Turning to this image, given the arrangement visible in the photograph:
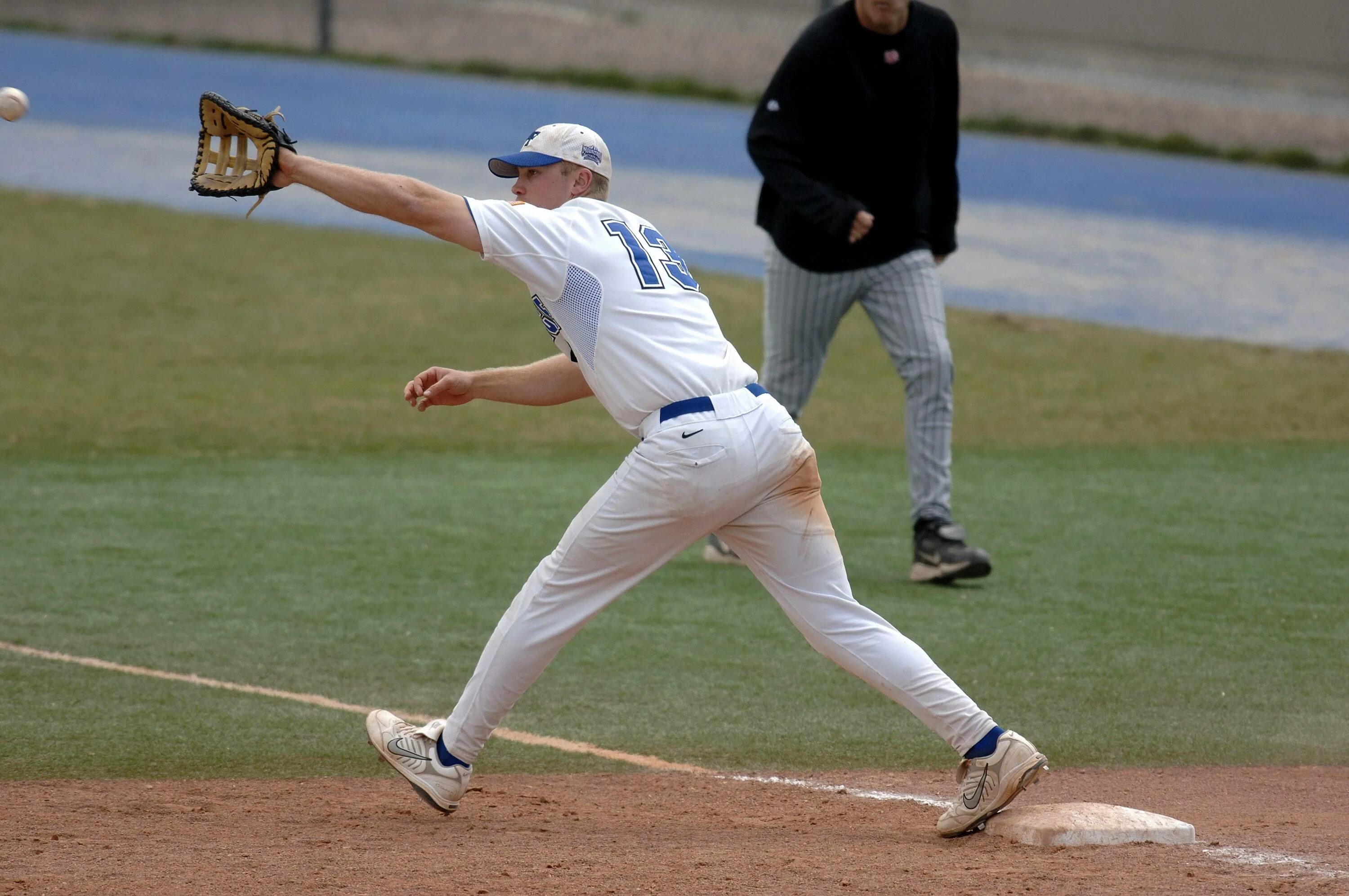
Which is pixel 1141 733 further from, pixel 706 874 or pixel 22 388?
pixel 22 388

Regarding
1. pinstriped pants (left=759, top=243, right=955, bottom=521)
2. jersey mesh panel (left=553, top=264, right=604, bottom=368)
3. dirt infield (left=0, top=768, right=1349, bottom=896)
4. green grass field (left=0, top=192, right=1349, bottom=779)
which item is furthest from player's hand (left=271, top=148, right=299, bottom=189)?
pinstriped pants (left=759, top=243, right=955, bottom=521)

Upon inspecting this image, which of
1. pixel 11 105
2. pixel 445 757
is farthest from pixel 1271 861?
pixel 11 105

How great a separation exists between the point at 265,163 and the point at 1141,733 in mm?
3194

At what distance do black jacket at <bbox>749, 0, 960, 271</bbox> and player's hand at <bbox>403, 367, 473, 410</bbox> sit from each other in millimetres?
2345

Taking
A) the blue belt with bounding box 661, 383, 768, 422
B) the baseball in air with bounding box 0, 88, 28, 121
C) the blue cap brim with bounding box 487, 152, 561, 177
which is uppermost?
the blue cap brim with bounding box 487, 152, 561, 177

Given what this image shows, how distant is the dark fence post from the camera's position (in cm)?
2369

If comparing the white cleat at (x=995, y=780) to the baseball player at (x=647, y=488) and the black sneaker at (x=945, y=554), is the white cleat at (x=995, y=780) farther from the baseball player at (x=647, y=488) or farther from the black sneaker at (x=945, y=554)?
the black sneaker at (x=945, y=554)

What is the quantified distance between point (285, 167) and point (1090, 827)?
8.31 feet

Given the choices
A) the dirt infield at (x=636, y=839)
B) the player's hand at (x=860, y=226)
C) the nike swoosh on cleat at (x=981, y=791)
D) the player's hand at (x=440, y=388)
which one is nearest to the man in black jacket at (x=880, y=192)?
the player's hand at (x=860, y=226)

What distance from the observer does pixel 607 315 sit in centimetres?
409

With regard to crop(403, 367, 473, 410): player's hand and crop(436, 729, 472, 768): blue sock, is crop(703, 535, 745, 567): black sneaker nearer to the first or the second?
crop(403, 367, 473, 410): player's hand

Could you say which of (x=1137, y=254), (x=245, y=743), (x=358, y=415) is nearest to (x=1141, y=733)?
(x=245, y=743)

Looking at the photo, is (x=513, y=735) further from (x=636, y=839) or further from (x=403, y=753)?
(x=636, y=839)

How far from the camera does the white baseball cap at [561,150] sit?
14.0 feet
